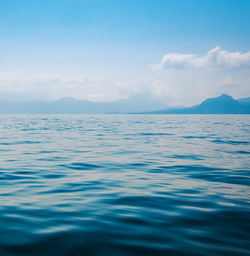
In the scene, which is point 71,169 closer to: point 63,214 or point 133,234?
point 63,214

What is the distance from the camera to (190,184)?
854cm

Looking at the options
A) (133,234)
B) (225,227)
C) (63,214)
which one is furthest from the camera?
(63,214)

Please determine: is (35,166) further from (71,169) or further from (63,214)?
(63,214)

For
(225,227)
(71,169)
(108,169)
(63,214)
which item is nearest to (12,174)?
(71,169)

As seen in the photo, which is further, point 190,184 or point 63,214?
point 190,184

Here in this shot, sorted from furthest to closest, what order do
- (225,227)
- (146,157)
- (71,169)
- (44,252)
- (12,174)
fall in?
1. (146,157)
2. (71,169)
3. (12,174)
4. (225,227)
5. (44,252)

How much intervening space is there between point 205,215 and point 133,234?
6.45 ft

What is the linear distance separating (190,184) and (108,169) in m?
3.90

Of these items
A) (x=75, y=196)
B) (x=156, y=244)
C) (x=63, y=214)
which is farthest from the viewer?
(x=75, y=196)

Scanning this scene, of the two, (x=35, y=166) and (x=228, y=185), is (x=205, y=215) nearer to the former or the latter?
(x=228, y=185)

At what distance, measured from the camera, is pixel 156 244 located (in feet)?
14.2

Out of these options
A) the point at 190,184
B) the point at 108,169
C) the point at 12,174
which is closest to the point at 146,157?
the point at 108,169

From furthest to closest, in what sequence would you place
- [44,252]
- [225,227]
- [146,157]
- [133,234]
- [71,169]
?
[146,157] < [71,169] < [225,227] < [133,234] < [44,252]

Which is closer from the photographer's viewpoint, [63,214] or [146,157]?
[63,214]
